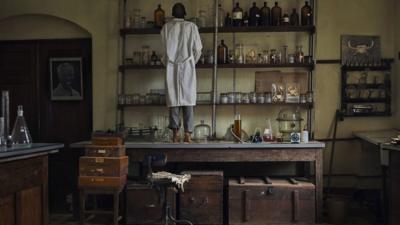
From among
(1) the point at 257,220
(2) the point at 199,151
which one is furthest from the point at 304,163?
(2) the point at 199,151

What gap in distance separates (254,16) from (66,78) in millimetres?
2430

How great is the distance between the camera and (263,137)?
484 cm

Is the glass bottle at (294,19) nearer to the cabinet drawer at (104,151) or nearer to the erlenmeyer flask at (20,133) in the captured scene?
the cabinet drawer at (104,151)

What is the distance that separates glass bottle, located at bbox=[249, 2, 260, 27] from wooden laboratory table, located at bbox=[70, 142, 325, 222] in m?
1.50

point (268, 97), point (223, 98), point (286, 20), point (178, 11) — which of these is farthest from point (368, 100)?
point (178, 11)

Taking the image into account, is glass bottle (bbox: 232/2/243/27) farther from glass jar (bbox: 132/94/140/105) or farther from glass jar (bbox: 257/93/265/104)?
glass jar (bbox: 132/94/140/105)

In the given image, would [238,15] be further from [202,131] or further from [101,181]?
[101,181]

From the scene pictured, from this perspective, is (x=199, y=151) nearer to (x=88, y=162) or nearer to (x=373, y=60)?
(x=88, y=162)

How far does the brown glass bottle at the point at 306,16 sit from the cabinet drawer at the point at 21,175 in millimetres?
3318

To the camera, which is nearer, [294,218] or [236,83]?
[294,218]

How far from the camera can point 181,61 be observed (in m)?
4.74

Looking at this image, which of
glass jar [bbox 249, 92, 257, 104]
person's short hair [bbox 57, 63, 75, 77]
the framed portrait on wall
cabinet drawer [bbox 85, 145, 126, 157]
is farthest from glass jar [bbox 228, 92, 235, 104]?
person's short hair [bbox 57, 63, 75, 77]

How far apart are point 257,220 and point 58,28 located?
3345mm

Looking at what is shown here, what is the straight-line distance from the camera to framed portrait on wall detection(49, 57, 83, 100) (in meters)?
5.43
